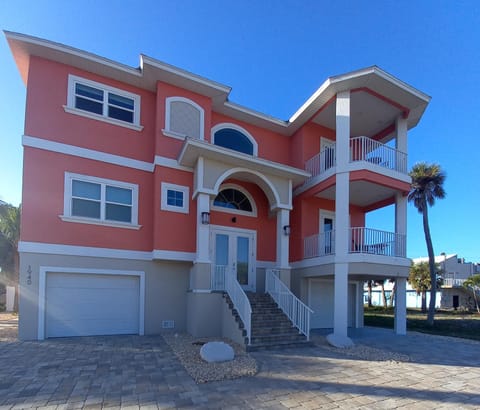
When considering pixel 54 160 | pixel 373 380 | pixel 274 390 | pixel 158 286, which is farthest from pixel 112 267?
pixel 373 380

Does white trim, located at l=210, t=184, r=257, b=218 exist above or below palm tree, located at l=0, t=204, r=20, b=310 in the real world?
above

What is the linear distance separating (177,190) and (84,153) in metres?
3.37

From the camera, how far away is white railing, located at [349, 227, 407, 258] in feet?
37.3

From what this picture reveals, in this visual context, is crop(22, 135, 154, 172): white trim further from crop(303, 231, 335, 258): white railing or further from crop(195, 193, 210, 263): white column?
crop(303, 231, 335, 258): white railing

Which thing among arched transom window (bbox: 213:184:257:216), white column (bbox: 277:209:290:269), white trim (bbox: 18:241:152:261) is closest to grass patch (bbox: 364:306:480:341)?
white column (bbox: 277:209:290:269)

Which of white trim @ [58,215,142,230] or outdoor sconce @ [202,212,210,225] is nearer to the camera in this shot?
white trim @ [58,215,142,230]

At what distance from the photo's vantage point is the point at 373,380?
610 centimetres

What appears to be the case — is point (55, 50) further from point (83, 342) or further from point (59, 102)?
point (83, 342)

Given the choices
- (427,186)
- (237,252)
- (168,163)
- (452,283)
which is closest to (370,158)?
(237,252)

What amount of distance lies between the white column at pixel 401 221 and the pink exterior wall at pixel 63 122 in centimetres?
1034

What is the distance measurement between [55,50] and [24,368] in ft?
30.7

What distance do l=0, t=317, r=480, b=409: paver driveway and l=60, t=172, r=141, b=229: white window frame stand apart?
379cm

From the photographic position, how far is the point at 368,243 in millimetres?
11438

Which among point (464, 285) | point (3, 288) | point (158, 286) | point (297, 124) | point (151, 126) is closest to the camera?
point (158, 286)
